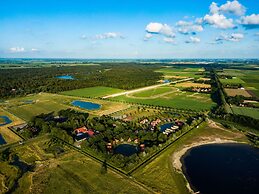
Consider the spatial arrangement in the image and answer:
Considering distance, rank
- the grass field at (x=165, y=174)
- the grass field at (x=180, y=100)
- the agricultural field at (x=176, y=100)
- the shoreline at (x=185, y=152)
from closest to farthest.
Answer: the grass field at (x=165, y=174) → the shoreline at (x=185, y=152) → the grass field at (x=180, y=100) → the agricultural field at (x=176, y=100)

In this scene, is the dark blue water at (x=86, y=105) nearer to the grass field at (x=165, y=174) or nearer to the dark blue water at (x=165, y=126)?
the dark blue water at (x=165, y=126)

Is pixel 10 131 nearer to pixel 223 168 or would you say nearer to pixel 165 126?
pixel 165 126

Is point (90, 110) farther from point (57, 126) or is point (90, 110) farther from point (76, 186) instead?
point (76, 186)

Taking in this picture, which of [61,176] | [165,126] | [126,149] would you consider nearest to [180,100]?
[165,126]

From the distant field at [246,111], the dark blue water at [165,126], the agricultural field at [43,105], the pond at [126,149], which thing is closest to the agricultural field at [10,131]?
the agricultural field at [43,105]

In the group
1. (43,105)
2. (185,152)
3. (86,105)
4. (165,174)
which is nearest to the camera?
(165,174)

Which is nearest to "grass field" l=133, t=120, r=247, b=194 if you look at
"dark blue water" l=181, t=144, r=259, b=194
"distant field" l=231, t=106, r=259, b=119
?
"dark blue water" l=181, t=144, r=259, b=194

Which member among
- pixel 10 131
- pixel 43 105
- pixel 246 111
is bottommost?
pixel 43 105
